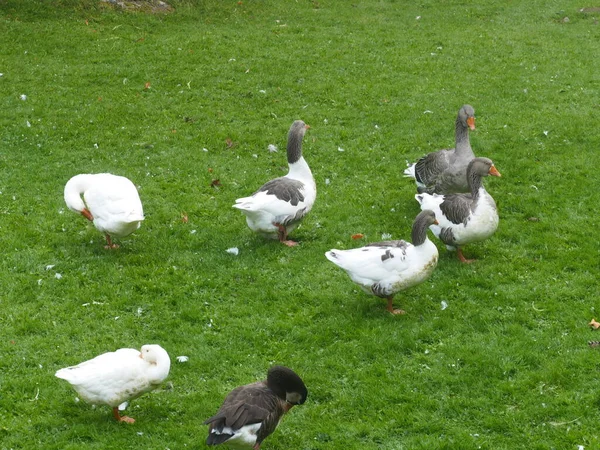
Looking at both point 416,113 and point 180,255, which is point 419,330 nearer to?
point 180,255

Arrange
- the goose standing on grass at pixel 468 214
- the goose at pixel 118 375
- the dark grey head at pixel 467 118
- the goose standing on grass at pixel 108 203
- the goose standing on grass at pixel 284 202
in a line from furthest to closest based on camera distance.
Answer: the dark grey head at pixel 467 118, the goose standing on grass at pixel 284 202, the goose standing on grass at pixel 108 203, the goose standing on grass at pixel 468 214, the goose at pixel 118 375

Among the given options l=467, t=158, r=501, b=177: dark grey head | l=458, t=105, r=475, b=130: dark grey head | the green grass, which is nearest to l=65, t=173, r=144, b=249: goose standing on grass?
the green grass

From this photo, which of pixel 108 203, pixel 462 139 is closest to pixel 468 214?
pixel 462 139

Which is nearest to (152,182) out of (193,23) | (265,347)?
(265,347)

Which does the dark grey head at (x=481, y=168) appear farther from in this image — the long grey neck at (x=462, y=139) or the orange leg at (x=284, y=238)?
the orange leg at (x=284, y=238)

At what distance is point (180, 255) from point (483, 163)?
4259 millimetres

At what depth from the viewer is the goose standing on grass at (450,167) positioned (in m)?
11.1

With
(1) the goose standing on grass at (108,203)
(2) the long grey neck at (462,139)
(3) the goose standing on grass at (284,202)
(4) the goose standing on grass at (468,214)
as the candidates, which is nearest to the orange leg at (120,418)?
(1) the goose standing on grass at (108,203)

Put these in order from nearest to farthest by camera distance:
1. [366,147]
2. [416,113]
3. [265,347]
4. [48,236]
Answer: [265,347]
[48,236]
[366,147]
[416,113]

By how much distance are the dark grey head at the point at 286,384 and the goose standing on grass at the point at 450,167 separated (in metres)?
5.41

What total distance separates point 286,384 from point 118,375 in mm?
1506

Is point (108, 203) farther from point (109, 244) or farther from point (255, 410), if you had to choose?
point (255, 410)

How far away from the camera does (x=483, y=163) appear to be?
10062 millimetres

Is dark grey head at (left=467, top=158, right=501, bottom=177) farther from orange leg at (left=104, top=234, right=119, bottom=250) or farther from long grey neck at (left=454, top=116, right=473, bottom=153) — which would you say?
orange leg at (left=104, top=234, right=119, bottom=250)
